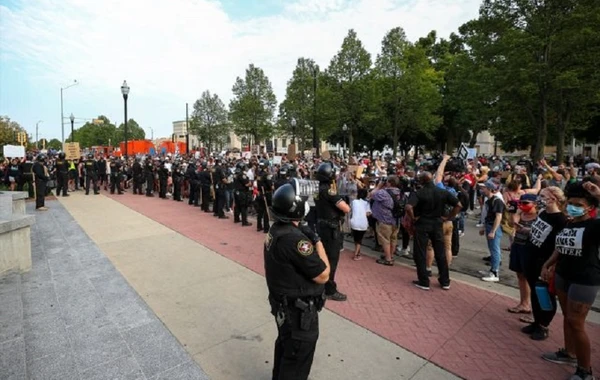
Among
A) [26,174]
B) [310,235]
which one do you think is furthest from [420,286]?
[26,174]

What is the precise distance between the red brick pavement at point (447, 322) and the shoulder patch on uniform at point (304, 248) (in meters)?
2.29

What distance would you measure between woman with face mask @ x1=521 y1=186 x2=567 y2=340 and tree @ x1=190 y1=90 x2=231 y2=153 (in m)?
62.9

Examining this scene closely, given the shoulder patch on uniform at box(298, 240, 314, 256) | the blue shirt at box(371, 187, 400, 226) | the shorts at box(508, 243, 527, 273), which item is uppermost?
the shoulder patch on uniform at box(298, 240, 314, 256)

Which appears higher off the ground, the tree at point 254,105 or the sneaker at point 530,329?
the tree at point 254,105

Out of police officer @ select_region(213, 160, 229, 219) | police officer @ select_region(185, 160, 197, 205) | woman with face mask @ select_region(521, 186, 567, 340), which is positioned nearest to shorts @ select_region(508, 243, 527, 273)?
woman with face mask @ select_region(521, 186, 567, 340)

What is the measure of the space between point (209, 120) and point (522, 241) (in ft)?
212

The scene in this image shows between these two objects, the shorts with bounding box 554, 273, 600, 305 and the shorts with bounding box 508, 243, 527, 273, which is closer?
the shorts with bounding box 554, 273, 600, 305

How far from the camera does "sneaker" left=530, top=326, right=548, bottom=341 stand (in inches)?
166

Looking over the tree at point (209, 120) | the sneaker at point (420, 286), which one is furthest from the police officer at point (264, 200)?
the tree at point (209, 120)

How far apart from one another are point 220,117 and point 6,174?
49503 mm

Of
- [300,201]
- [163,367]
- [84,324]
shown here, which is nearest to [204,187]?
[84,324]

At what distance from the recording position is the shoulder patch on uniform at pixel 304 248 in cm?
254

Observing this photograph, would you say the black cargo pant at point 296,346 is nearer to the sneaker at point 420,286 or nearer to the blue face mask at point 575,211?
the blue face mask at point 575,211

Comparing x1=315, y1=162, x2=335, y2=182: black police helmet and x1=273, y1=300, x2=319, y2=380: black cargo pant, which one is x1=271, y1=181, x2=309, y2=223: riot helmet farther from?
x1=315, y1=162, x2=335, y2=182: black police helmet
